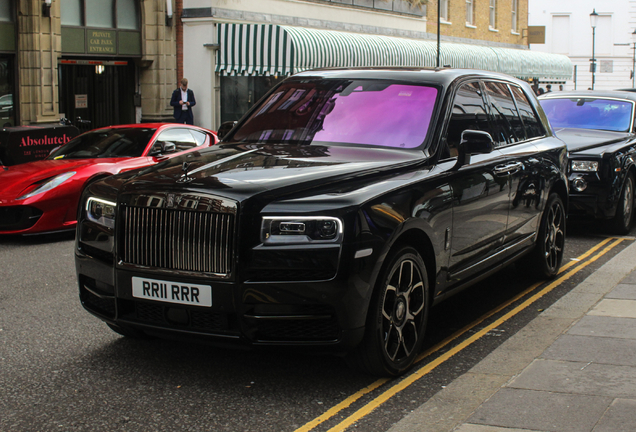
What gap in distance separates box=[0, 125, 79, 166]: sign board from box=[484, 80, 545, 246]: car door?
26.6 feet

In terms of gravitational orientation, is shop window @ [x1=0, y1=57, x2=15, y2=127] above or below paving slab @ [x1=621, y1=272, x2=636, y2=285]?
above

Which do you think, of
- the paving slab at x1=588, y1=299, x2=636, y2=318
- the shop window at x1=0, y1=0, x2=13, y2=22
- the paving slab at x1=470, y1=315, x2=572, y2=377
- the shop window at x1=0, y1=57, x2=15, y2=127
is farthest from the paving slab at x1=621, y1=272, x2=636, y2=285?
the shop window at x1=0, y1=0, x2=13, y2=22

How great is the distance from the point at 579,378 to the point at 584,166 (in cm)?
573

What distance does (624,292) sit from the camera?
6.51m

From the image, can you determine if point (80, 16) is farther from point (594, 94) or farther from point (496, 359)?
point (496, 359)

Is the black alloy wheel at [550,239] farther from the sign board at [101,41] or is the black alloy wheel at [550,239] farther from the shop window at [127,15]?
the shop window at [127,15]

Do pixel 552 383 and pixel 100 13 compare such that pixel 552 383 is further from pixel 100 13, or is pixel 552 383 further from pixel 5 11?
pixel 100 13

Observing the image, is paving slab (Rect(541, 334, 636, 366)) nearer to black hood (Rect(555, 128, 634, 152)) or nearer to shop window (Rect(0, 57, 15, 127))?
black hood (Rect(555, 128, 634, 152))

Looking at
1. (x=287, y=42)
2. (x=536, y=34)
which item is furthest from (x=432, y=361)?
(x=536, y=34)

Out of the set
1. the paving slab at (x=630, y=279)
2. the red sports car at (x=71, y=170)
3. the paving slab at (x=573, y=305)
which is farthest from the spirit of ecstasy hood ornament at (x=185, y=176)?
the red sports car at (x=71, y=170)

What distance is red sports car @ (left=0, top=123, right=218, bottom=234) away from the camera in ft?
30.3

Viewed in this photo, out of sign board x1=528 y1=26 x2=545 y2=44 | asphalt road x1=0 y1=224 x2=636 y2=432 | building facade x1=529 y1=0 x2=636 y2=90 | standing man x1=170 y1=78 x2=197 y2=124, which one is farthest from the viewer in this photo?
building facade x1=529 y1=0 x2=636 y2=90

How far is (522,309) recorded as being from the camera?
619 centimetres

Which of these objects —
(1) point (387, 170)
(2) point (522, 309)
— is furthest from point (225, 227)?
(2) point (522, 309)
